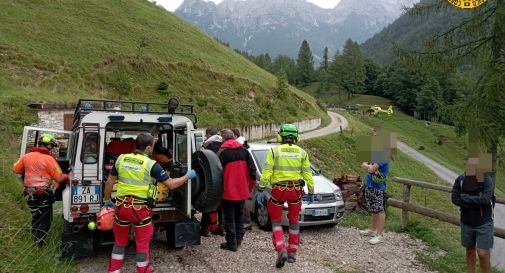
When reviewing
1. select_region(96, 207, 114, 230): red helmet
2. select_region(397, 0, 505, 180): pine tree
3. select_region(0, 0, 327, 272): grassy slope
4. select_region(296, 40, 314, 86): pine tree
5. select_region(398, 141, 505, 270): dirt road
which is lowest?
select_region(398, 141, 505, 270): dirt road

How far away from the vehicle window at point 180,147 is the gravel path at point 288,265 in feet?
5.32

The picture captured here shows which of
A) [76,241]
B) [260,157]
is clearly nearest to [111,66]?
[260,157]

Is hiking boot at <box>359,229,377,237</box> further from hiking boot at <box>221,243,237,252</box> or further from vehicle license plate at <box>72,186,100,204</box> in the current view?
vehicle license plate at <box>72,186,100,204</box>

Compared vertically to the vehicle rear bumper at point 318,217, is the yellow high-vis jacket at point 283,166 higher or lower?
higher

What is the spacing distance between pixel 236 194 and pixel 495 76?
16.9 ft

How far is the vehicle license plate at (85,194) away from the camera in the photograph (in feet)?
19.2

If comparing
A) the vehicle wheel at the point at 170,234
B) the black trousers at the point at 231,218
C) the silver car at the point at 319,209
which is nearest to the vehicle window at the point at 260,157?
the silver car at the point at 319,209

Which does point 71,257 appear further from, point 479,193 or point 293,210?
point 479,193

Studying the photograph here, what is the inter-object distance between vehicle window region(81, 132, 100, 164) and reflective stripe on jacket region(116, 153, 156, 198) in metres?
1.13

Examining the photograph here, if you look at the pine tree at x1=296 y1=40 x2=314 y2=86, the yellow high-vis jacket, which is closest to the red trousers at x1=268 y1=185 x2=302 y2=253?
the yellow high-vis jacket

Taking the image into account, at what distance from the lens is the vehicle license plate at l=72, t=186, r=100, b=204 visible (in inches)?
231

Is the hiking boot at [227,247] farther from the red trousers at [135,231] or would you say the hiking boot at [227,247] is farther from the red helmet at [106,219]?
the red helmet at [106,219]

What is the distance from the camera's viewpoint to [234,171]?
680 centimetres

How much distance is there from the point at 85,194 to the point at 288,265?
332 cm
